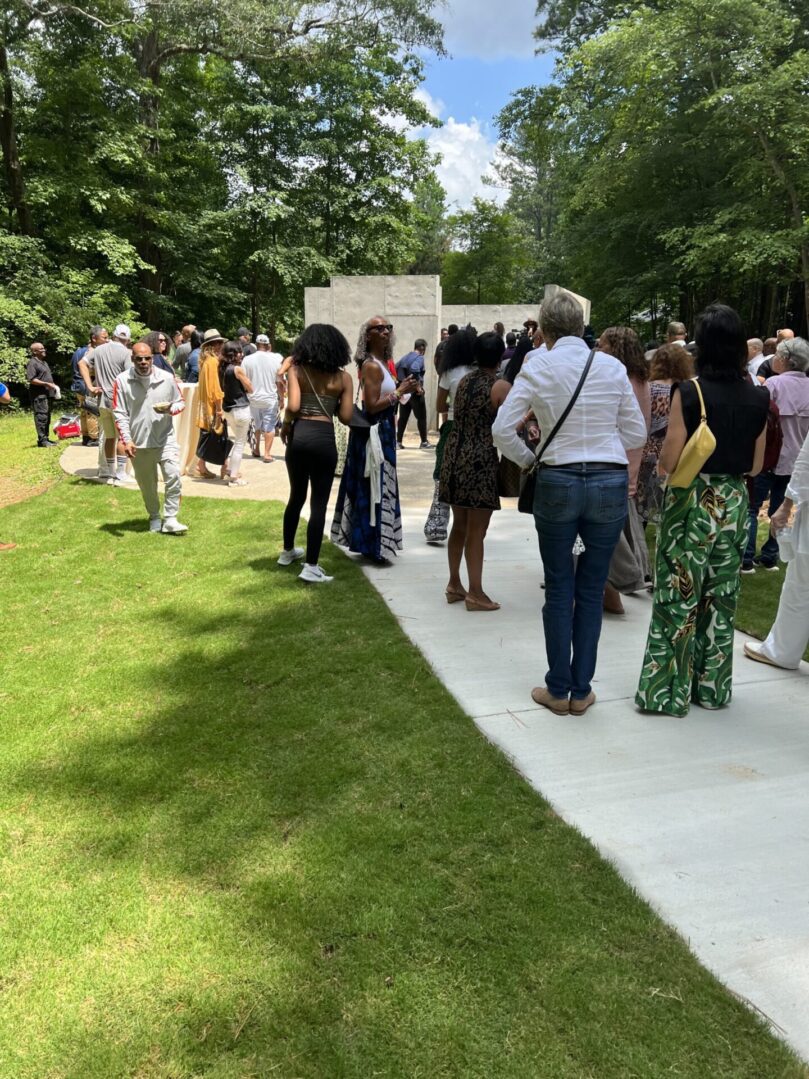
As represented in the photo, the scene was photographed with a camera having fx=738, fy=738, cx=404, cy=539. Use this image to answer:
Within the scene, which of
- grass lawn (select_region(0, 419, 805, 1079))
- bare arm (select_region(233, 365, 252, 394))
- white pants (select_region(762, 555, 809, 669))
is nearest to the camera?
grass lawn (select_region(0, 419, 805, 1079))

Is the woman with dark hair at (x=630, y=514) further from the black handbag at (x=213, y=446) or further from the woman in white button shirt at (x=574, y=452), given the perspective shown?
the black handbag at (x=213, y=446)

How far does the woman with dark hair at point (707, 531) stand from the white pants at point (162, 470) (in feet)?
16.1

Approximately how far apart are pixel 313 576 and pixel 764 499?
3854 millimetres

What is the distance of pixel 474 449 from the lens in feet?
15.7

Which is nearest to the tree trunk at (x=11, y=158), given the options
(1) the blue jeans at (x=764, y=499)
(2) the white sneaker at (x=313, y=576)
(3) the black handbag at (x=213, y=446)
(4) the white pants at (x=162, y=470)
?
(3) the black handbag at (x=213, y=446)

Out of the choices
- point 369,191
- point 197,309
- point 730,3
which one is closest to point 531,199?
point 369,191

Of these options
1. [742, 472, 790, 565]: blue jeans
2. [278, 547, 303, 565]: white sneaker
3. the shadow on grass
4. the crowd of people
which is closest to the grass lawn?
the shadow on grass

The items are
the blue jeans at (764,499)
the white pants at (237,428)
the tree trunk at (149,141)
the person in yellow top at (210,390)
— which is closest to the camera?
the blue jeans at (764,499)

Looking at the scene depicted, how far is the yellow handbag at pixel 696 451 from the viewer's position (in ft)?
10.6

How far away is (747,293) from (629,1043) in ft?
83.5

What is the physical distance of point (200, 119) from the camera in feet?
82.7

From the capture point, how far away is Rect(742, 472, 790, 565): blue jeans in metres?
6.11

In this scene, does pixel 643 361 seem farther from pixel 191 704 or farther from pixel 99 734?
pixel 99 734

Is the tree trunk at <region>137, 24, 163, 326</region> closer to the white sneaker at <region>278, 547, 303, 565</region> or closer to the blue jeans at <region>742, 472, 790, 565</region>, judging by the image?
the white sneaker at <region>278, 547, 303, 565</region>
